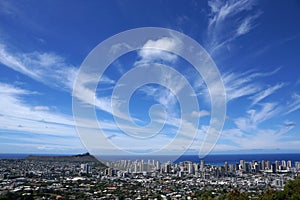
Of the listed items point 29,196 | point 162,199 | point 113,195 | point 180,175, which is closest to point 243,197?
point 162,199

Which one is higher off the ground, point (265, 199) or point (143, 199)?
point (265, 199)

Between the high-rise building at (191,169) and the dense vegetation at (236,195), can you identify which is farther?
the high-rise building at (191,169)

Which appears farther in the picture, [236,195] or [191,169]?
[191,169]

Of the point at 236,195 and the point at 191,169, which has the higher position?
the point at 236,195

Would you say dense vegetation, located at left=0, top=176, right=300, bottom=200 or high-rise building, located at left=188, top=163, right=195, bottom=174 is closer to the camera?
dense vegetation, located at left=0, top=176, right=300, bottom=200

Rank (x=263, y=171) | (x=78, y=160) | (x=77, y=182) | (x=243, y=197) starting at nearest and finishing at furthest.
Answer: (x=243, y=197) < (x=77, y=182) < (x=263, y=171) < (x=78, y=160)

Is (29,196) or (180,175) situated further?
(180,175)

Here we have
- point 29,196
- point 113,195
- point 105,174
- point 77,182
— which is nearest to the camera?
point 29,196

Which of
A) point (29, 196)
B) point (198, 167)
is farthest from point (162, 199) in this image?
point (198, 167)

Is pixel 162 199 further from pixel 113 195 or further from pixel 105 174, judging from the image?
pixel 105 174
